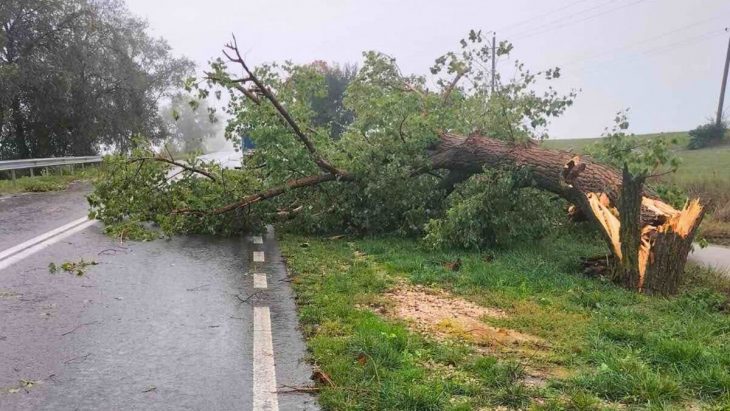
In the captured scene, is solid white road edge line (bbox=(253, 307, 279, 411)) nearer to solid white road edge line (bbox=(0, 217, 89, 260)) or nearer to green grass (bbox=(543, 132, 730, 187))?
solid white road edge line (bbox=(0, 217, 89, 260))

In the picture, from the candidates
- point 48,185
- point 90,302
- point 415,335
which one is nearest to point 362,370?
point 415,335

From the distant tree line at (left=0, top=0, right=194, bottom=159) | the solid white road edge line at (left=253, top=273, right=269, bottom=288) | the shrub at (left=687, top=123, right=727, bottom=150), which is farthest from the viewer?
the shrub at (left=687, top=123, right=727, bottom=150)

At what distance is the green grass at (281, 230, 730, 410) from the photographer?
3488 millimetres

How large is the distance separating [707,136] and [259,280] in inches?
→ 1232

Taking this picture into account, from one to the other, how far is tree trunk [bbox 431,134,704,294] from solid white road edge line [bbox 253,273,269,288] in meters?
4.13

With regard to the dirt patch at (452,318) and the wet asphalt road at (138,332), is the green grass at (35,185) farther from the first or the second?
the dirt patch at (452,318)

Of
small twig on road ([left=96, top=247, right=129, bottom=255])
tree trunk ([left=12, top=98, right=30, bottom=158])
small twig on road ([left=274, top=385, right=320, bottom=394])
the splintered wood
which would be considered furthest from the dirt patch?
tree trunk ([left=12, top=98, right=30, bottom=158])

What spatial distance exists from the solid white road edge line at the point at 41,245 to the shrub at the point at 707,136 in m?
30.7

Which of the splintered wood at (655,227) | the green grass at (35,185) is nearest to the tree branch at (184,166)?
the green grass at (35,185)

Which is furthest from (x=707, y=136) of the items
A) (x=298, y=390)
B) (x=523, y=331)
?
(x=298, y=390)

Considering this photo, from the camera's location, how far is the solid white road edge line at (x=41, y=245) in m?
6.57

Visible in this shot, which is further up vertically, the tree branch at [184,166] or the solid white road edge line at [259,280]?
the tree branch at [184,166]

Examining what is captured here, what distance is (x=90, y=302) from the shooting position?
528cm

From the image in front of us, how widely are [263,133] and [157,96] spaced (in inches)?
1062
